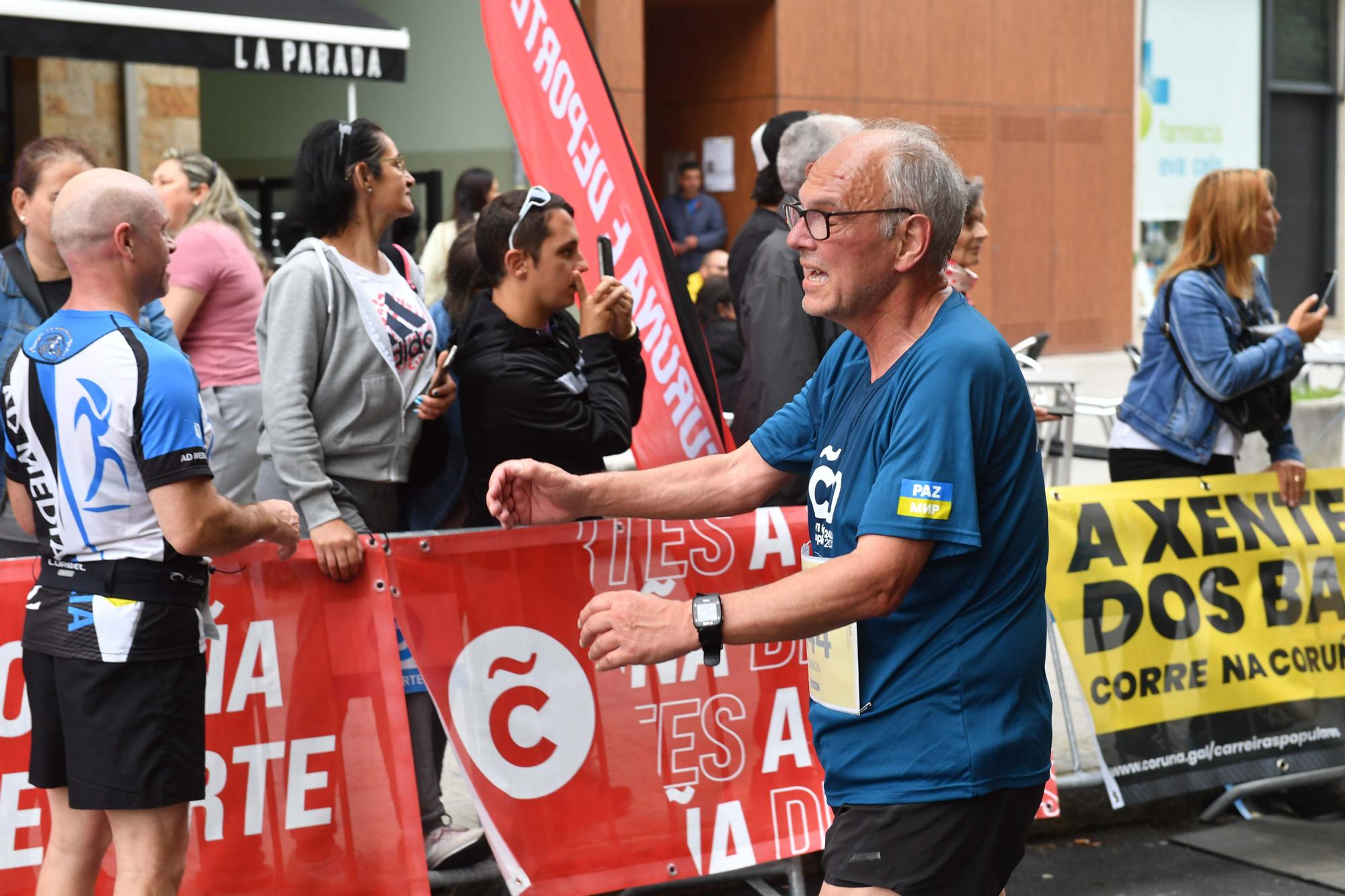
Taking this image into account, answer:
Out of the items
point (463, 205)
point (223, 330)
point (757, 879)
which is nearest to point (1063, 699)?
point (757, 879)

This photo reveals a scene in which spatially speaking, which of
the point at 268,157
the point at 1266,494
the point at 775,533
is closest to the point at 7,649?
the point at 775,533

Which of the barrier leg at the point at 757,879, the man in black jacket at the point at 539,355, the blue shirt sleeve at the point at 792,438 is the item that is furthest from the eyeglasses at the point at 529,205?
the barrier leg at the point at 757,879

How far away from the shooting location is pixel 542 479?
3.00 meters

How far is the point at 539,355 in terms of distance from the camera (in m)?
4.10

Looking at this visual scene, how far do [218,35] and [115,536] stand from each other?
278 inches

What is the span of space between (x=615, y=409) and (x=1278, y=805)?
9.45 ft

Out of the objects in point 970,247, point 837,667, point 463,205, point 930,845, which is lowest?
point 930,845

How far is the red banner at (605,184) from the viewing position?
14.1 ft

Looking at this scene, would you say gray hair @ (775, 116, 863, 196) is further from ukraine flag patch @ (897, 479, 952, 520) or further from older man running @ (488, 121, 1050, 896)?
ukraine flag patch @ (897, 479, 952, 520)

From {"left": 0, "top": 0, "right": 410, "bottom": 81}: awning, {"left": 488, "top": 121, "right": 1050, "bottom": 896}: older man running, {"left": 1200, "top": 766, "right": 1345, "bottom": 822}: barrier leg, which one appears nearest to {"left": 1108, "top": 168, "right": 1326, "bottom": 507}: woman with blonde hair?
{"left": 1200, "top": 766, "right": 1345, "bottom": 822}: barrier leg

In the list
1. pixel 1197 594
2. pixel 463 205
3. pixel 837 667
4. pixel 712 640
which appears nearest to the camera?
pixel 712 640

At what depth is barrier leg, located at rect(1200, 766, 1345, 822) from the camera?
5129 mm

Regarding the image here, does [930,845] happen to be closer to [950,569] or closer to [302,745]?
[950,569]

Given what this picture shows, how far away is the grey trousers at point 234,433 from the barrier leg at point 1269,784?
350 centimetres
